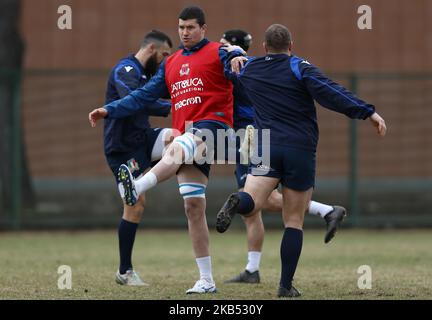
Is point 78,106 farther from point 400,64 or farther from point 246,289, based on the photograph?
point 246,289

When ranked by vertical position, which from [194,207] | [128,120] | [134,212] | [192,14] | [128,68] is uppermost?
[192,14]

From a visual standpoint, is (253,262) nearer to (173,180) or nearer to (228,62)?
(228,62)

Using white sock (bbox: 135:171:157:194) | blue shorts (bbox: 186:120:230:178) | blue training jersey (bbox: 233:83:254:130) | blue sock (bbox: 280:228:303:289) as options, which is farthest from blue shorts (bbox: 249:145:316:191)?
blue training jersey (bbox: 233:83:254:130)

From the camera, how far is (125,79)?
10.1 metres

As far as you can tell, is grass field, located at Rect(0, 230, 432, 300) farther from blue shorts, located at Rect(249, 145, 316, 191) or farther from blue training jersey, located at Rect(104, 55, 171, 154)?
blue training jersey, located at Rect(104, 55, 171, 154)

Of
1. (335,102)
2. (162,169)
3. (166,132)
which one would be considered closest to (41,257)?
(166,132)

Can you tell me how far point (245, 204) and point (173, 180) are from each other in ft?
29.9

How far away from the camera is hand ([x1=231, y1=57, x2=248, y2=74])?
29.2 feet

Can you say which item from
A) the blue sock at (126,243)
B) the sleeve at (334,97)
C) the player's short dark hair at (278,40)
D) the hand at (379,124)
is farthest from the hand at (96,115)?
the hand at (379,124)

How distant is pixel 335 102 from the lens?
8539 mm

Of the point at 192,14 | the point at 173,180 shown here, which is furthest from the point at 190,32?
the point at 173,180

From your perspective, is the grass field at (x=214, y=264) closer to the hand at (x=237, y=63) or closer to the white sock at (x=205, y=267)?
the white sock at (x=205, y=267)

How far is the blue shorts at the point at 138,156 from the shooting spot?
10.3 meters
